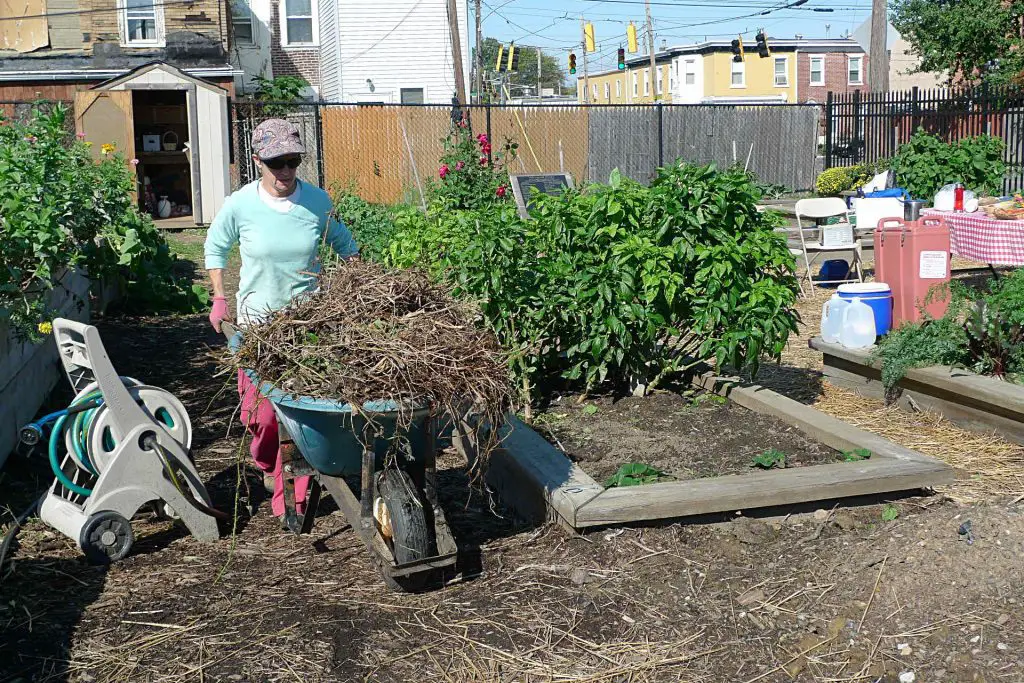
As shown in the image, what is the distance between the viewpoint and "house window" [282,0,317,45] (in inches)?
1286

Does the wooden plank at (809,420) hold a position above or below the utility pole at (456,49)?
below

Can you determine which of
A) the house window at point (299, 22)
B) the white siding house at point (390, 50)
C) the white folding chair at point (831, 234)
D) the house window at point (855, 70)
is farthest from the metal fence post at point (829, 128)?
the house window at point (855, 70)

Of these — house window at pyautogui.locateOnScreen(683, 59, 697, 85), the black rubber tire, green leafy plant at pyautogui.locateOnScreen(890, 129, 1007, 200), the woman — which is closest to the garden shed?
green leafy plant at pyautogui.locateOnScreen(890, 129, 1007, 200)

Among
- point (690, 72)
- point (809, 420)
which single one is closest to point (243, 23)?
point (809, 420)

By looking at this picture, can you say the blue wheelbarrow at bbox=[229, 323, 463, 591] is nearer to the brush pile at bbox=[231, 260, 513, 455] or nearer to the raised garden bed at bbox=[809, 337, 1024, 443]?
the brush pile at bbox=[231, 260, 513, 455]

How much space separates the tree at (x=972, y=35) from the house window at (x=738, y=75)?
154 ft

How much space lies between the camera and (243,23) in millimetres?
30969

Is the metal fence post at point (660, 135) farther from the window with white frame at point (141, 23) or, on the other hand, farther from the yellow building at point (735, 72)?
the yellow building at point (735, 72)

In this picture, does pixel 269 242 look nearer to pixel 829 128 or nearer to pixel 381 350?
pixel 381 350

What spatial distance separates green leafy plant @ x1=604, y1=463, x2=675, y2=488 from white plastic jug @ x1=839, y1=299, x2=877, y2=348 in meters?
2.71

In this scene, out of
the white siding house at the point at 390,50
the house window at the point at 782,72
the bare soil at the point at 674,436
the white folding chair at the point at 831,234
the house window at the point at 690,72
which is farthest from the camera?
the house window at the point at 782,72

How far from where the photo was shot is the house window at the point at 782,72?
71750mm

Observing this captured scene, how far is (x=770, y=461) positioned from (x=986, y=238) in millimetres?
4279

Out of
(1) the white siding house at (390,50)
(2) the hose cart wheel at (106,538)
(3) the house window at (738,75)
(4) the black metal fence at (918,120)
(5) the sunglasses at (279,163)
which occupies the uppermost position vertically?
(3) the house window at (738,75)
